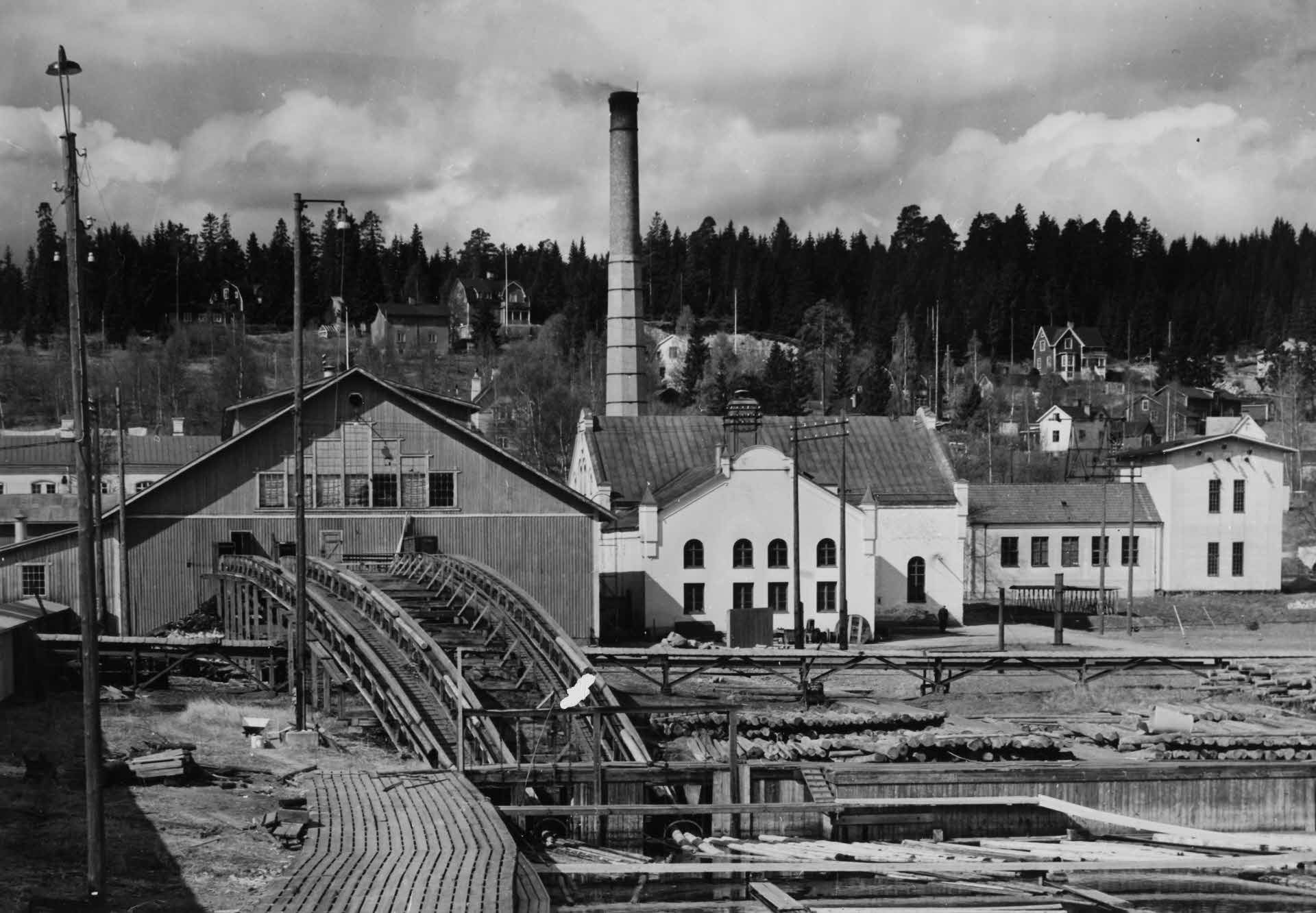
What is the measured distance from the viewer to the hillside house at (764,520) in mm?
50625

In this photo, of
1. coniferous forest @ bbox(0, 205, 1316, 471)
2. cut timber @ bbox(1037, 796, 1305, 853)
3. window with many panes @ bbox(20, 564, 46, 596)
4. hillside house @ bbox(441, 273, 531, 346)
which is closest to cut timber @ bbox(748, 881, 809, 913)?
cut timber @ bbox(1037, 796, 1305, 853)

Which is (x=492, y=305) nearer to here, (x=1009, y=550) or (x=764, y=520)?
(x=1009, y=550)

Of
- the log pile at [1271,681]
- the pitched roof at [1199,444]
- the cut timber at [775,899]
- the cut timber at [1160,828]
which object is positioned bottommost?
the log pile at [1271,681]

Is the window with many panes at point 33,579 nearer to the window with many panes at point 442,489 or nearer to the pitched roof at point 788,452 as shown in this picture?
the window with many panes at point 442,489

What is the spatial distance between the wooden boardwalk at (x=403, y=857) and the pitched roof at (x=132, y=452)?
57.8m

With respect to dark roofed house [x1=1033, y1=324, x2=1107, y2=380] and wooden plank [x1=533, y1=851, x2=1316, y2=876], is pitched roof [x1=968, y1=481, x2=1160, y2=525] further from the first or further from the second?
dark roofed house [x1=1033, y1=324, x2=1107, y2=380]

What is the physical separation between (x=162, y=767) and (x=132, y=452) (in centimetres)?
5604

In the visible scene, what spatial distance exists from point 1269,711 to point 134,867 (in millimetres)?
27973

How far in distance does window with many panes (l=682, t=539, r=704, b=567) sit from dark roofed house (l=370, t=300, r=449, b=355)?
107 meters

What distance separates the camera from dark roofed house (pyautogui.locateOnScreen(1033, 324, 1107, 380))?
5778 inches

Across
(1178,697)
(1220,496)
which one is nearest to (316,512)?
(1178,697)

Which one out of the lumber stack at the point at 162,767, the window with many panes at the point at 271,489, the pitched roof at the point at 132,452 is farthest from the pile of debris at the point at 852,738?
the pitched roof at the point at 132,452

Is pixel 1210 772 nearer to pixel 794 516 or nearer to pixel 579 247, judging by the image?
pixel 794 516

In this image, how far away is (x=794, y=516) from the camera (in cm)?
4781
